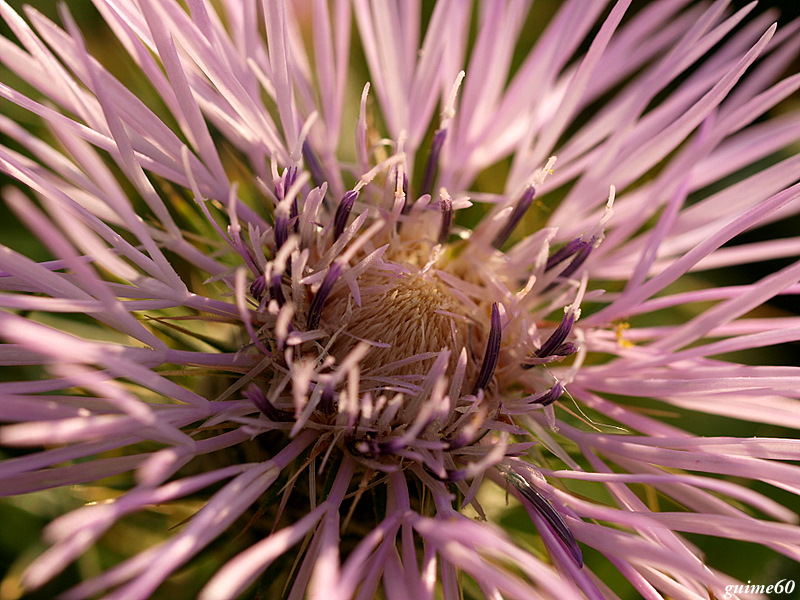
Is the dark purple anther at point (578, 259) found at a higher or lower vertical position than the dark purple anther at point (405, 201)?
lower

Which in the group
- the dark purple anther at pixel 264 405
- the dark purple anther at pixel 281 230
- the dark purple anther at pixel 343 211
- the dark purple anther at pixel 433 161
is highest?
the dark purple anther at pixel 433 161

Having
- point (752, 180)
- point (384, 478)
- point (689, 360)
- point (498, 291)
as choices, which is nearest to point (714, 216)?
point (752, 180)

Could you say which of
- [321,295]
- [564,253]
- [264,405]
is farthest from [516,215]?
[264,405]

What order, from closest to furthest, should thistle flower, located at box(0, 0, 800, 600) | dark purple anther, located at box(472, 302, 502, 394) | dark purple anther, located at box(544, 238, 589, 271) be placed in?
1. thistle flower, located at box(0, 0, 800, 600)
2. dark purple anther, located at box(472, 302, 502, 394)
3. dark purple anther, located at box(544, 238, 589, 271)

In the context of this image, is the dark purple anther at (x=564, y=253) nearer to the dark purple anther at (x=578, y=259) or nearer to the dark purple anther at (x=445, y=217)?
the dark purple anther at (x=578, y=259)

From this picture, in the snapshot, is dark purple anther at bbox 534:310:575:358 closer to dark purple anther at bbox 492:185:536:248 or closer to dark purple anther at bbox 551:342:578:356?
dark purple anther at bbox 551:342:578:356

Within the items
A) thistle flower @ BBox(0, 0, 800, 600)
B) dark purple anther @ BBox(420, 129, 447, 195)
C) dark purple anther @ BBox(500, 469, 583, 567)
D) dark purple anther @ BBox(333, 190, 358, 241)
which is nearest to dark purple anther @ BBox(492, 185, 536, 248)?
thistle flower @ BBox(0, 0, 800, 600)

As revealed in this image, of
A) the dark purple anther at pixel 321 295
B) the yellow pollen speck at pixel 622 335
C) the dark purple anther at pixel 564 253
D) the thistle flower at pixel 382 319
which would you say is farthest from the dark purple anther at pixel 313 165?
the yellow pollen speck at pixel 622 335
